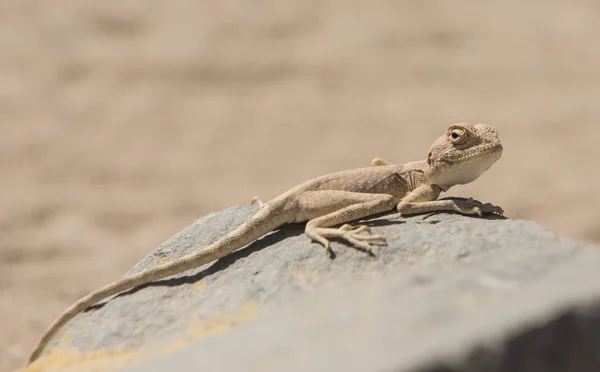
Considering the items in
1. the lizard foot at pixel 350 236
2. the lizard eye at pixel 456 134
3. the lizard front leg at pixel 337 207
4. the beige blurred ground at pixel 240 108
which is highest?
the beige blurred ground at pixel 240 108

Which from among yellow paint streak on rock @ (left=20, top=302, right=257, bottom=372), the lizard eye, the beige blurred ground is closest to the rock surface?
yellow paint streak on rock @ (left=20, top=302, right=257, bottom=372)

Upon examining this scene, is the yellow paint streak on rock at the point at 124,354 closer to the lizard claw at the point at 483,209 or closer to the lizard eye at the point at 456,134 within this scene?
the lizard claw at the point at 483,209

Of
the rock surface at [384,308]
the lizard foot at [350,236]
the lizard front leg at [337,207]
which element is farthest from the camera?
the lizard front leg at [337,207]

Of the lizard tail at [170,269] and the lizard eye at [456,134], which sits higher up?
the lizard eye at [456,134]

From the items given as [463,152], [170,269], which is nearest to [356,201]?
[463,152]

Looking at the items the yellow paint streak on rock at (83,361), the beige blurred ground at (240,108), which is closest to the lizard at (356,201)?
the yellow paint streak on rock at (83,361)

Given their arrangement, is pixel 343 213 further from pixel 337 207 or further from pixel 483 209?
pixel 483 209

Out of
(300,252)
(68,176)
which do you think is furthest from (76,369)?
(68,176)
